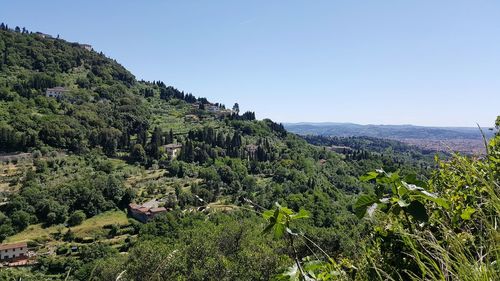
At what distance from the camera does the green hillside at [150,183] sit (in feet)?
76.6

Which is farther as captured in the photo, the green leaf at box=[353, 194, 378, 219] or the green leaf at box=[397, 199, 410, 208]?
the green leaf at box=[353, 194, 378, 219]

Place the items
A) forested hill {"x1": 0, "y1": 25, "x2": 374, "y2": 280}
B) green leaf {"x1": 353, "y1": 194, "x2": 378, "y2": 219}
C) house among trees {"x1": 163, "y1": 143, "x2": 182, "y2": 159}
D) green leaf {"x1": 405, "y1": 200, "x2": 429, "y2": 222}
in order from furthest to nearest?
house among trees {"x1": 163, "y1": 143, "x2": 182, "y2": 159} → forested hill {"x1": 0, "y1": 25, "x2": 374, "y2": 280} → green leaf {"x1": 353, "y1": 194, "x2": 378, "y2": 219} → green leaf {"x1": 405, "y1": 200, "x2": 429, "y2": 222}

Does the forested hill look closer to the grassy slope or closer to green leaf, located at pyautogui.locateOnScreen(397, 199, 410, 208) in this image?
the grassy slope


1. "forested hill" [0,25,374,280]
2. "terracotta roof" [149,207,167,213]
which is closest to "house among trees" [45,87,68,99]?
"forested hill" [0,25,374,280]

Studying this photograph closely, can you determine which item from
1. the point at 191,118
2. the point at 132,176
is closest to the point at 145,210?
the point at 132,176

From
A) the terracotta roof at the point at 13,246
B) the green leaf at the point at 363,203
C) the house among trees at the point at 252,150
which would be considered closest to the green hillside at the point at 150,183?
the green leaf at the point at 363,203

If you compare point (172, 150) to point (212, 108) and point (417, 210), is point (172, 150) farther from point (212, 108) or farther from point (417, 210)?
point (417, 210)

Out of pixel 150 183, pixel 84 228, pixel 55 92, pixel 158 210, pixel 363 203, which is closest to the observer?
pixel 363 203

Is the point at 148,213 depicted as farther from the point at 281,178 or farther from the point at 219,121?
the point at 219,121

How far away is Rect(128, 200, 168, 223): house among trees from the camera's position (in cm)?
5750

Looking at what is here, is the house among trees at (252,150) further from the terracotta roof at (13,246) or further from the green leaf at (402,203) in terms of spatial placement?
the green leaf at (402,203)

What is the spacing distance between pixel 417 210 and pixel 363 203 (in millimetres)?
245

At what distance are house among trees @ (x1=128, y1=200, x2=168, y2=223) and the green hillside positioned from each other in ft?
5.81

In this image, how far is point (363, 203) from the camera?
1.83 meters
